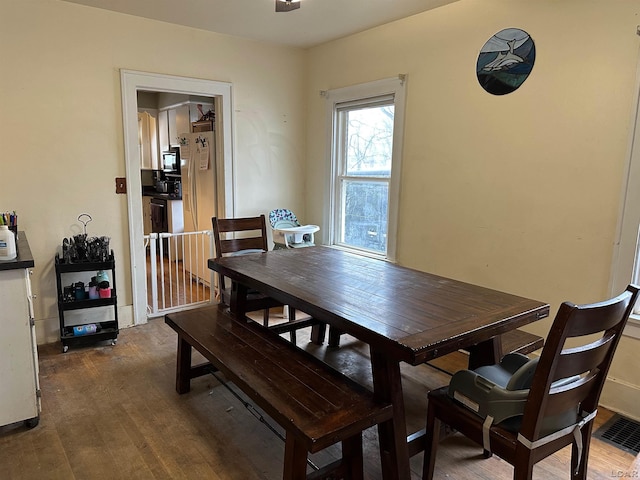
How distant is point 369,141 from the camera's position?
3.86 metres

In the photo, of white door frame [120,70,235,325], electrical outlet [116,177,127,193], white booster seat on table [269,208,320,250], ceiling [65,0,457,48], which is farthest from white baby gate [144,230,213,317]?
ceiling [65,0,457,48]

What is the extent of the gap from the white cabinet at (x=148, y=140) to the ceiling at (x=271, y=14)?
336cm

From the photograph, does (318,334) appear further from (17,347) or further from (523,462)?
(523,462)

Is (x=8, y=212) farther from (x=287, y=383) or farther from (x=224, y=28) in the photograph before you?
(x=287, y=383)

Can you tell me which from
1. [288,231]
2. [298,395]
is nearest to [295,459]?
[298,395]

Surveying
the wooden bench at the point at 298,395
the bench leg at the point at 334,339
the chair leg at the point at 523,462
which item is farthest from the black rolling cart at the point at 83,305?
the chair leg at the point at 523,462

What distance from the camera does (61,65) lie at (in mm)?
3123

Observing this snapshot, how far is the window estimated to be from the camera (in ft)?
11.6

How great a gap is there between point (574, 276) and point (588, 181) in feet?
1.87

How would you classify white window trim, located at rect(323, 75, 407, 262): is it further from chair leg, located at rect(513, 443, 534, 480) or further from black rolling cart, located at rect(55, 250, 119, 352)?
chair leg, located at rect(513, 443, 534, 480)

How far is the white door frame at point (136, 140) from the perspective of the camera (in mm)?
3410

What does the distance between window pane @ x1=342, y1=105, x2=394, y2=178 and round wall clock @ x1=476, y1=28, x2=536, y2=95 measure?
2.96 ft

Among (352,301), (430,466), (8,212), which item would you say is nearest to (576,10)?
(352,301)

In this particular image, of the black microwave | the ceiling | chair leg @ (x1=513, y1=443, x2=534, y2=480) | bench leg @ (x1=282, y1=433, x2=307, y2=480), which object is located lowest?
bench leg @ (x1=282, y1=433, x2=307, y2=480)
